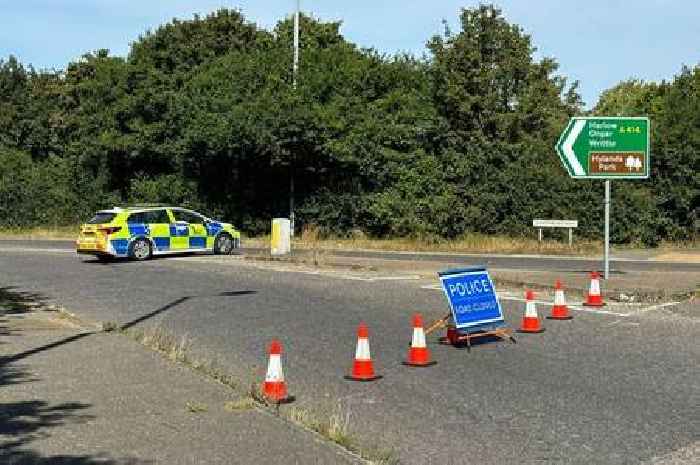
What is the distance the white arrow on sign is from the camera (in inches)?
725

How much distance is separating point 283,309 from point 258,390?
6476 millimetres

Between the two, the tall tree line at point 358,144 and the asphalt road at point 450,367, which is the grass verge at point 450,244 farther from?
the asphalt road at point 450,367

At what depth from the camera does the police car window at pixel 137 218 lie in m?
24.5

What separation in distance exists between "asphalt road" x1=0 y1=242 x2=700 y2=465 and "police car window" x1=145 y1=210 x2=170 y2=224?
689 centimetres

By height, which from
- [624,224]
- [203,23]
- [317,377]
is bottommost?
[317,377]

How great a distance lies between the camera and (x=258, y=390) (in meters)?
7.75

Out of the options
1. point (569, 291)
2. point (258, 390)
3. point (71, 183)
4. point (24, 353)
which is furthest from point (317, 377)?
point (71, 183)

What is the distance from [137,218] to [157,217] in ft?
2.23

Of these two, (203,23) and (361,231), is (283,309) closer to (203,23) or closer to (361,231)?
(361,231)

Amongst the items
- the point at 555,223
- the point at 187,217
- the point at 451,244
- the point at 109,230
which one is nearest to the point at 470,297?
the point at 109,230

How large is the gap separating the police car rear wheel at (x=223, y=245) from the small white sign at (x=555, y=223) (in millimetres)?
10579

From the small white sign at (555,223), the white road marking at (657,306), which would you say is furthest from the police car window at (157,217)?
the white road marking at (657,306)

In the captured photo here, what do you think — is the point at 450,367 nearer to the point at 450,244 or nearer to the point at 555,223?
the point at 555,223

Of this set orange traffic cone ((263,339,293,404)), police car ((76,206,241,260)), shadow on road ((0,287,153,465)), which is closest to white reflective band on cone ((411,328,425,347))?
orange traffic cone ((263,339,293,404))
